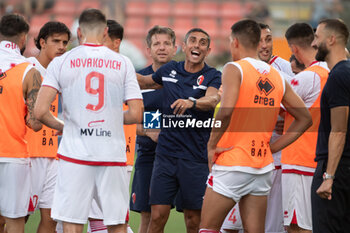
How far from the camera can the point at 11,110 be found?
5609mm

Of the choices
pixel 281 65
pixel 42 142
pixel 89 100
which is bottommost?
pixel 42 142

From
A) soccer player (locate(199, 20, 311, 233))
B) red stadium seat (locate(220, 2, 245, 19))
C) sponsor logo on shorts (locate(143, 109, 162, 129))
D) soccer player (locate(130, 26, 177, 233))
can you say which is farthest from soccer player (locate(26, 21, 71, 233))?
red stadium seat (locate(220, 2, 245, 19))

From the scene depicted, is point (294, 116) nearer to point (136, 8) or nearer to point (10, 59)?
point (10, 59)

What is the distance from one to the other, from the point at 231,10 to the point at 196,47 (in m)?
21.3

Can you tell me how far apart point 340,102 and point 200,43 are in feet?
6.75

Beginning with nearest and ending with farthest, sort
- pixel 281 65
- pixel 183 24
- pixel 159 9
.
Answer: pixel 281 65 → pixel 183 24 → pixel 159 9

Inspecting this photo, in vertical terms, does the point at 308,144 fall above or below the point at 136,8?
below

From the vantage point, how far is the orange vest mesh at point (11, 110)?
18.4 feet

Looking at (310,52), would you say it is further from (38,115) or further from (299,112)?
(38,115)

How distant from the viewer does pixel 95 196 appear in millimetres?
4871

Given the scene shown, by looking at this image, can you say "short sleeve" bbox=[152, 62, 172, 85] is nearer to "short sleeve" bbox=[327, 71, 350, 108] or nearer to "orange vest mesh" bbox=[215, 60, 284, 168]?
"orange vest mesh" bbox=[215, 60, 284, 168]

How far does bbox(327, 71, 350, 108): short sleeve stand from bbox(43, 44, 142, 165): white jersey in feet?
6.06

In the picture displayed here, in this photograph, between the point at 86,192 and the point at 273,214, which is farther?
the point at 273,214

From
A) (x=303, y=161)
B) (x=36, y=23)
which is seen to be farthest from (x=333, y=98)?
(x=36, y=23)
